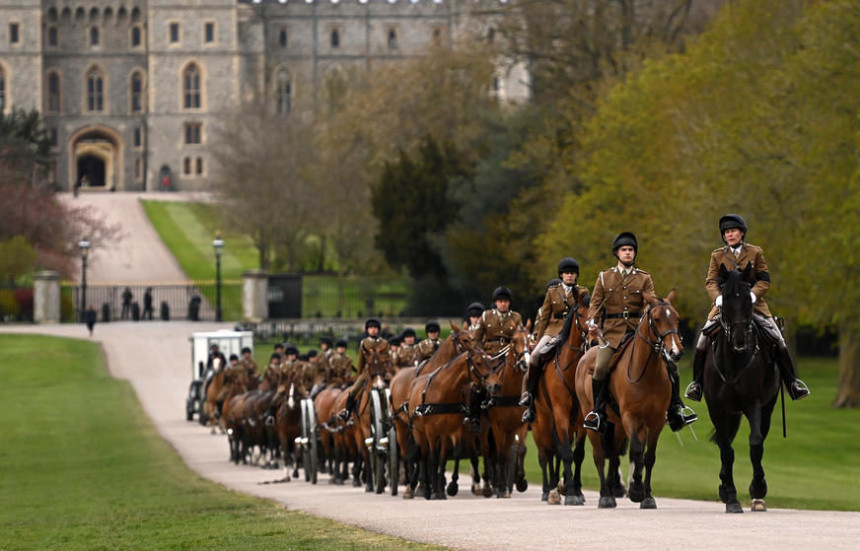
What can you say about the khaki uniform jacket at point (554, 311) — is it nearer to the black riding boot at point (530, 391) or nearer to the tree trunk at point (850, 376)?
the black riding boot at point (530, 391)

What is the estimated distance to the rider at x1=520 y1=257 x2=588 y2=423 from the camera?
18609 mm

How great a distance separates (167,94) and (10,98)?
13.1 m

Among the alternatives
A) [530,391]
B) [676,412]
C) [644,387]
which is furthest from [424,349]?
[644,387]

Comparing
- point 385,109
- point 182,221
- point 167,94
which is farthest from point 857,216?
point 167,94

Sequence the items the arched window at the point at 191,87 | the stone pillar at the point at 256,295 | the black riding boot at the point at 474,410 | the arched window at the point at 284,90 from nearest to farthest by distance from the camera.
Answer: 1. the black riding boot at the point at 474,410
2. the stone pillar at the point at 256,295
3. the arched window at the point at 191,87
4. the arched window at the point at 284,90

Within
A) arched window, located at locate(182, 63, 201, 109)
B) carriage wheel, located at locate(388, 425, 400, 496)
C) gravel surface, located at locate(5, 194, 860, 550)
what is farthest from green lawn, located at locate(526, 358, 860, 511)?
arched window, located at locate(182, 63, 201, 109)

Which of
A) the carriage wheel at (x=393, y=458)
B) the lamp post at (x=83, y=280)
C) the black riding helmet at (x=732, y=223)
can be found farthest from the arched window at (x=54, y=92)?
the black riding helmet at (x=732, y=223)

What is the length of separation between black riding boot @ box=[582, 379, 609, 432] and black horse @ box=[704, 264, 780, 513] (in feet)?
3.64

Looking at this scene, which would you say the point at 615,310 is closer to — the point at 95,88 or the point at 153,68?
the point at 153,68

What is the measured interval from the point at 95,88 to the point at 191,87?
9014 mm

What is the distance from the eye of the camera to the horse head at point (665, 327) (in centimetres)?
1570

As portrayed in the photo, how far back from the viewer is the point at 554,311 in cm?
1898

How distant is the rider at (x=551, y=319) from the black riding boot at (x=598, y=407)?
1.70 metres

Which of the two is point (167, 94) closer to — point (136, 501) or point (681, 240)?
point (681, 240)
